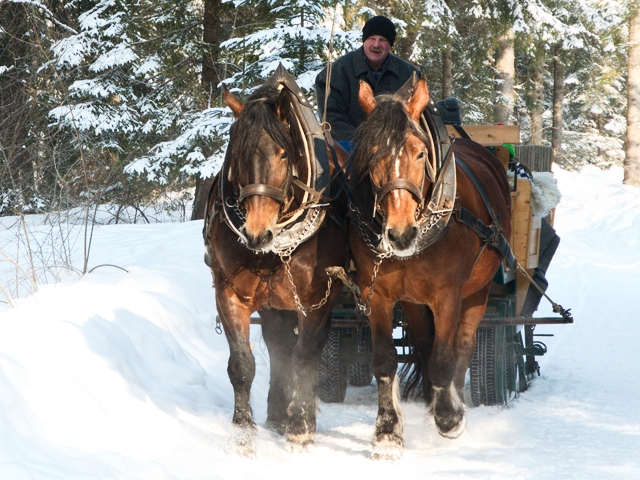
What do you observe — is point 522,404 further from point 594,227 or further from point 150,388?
point 594,227

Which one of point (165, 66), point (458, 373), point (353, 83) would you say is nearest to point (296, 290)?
point (458, 373)

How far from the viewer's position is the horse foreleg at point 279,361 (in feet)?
14.5

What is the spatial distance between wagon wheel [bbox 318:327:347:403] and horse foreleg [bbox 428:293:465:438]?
1.13 metres

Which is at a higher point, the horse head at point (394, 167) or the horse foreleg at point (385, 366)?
the horse head at point (394, 167)

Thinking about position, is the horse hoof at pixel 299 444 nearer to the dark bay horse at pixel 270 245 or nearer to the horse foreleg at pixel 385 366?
the dark bay horse at pixel 270 245

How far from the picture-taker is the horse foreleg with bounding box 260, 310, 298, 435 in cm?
442

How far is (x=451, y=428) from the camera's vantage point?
13.3ft

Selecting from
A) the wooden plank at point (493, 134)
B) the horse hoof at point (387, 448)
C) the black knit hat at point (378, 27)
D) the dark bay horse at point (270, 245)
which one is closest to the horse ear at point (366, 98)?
the dark bay horse at point (270, 245)

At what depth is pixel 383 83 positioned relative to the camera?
17.4ft

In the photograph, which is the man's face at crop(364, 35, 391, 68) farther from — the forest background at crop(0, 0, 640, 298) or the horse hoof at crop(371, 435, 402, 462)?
the horse hoof at crop(371, 435, 402, 462)

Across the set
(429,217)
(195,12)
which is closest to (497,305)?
(429,217)

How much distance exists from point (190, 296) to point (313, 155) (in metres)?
3.12

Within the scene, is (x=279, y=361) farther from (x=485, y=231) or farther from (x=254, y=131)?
(x=254, y=131)

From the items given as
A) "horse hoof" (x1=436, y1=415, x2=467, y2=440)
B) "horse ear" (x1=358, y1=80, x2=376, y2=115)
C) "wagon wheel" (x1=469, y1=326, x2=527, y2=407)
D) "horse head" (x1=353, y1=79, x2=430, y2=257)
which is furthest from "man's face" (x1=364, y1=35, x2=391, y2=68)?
"horse hoof" (x1=436, y1=415, x2=467, y2=440)
